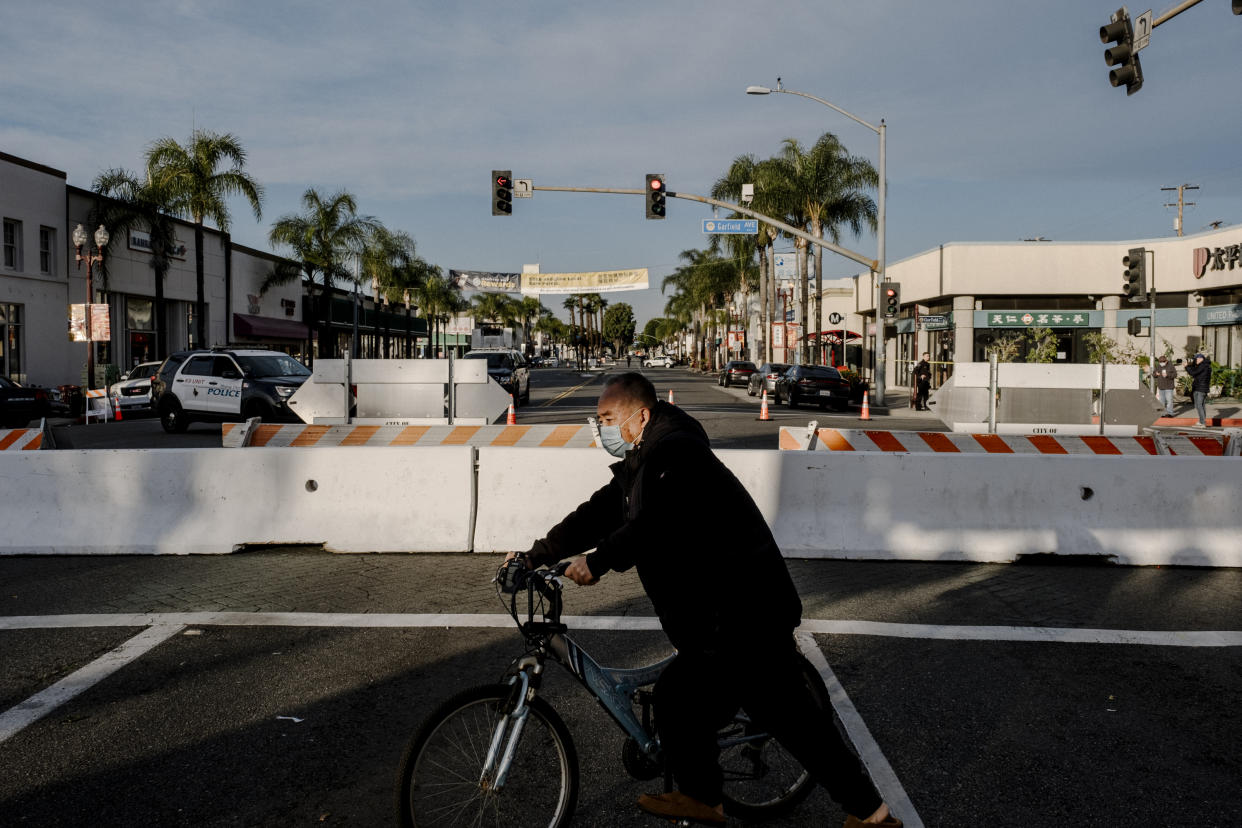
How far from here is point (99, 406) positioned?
93.0ft

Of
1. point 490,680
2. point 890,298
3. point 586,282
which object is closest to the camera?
point 490,680

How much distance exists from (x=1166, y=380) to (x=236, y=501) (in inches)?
984

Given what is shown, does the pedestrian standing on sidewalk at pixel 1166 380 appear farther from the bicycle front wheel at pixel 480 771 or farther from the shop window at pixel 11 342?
the shop window at pixel 11 342

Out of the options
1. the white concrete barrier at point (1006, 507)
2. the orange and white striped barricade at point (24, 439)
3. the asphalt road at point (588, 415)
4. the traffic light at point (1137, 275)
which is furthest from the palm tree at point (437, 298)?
the white concrete barrier at point (1006, 507)

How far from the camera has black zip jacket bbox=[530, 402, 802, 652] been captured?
3391 mm

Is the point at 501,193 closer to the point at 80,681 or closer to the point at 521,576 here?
the point at 80,681

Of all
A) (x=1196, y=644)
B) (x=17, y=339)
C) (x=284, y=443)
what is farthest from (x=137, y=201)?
(x=1196, y=644)

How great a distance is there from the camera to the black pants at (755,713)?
340cm

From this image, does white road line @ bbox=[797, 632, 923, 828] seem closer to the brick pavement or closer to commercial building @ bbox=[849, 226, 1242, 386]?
the brick pavement

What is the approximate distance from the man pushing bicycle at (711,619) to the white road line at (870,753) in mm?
451

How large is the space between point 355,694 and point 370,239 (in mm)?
52053

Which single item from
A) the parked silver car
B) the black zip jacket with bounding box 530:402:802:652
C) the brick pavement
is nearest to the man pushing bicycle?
the black zip jacket with bounding box 530:402:802:652

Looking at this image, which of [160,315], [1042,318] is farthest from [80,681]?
[1042,318]

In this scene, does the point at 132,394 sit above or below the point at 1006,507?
above
